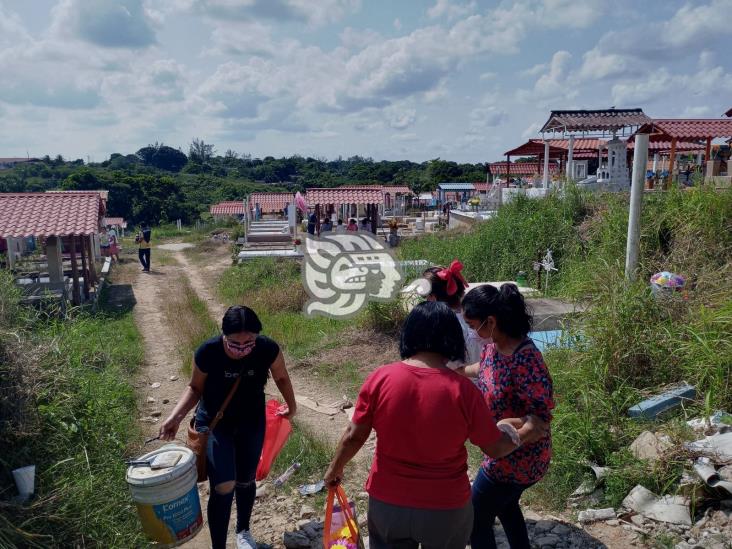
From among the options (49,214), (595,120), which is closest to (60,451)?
(49,214)

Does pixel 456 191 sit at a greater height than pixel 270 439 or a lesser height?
greater

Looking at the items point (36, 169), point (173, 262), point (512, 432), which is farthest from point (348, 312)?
point (36, 169)

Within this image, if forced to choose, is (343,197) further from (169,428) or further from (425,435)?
(425,435)

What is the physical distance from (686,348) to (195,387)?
3529mm

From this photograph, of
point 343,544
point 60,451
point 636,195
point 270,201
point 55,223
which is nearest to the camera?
point 343,544

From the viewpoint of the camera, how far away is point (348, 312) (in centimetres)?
872

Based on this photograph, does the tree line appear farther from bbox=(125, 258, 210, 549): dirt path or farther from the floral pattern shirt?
the floral pattern shirt

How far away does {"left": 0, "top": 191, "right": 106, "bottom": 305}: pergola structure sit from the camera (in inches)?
424

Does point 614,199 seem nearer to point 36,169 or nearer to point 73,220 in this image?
point 73,220

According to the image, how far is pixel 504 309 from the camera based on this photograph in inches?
91.4

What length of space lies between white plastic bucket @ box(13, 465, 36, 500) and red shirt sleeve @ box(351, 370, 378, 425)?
5.95ft

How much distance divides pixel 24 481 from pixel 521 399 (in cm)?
242

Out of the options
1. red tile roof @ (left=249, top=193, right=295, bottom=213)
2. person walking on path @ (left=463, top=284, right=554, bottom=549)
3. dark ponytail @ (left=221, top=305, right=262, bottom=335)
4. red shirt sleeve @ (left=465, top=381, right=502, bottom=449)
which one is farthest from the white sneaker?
red tile roof @ (left=249, top=193, right=295, bottom=213)

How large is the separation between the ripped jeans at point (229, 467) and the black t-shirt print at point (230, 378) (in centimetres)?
6
